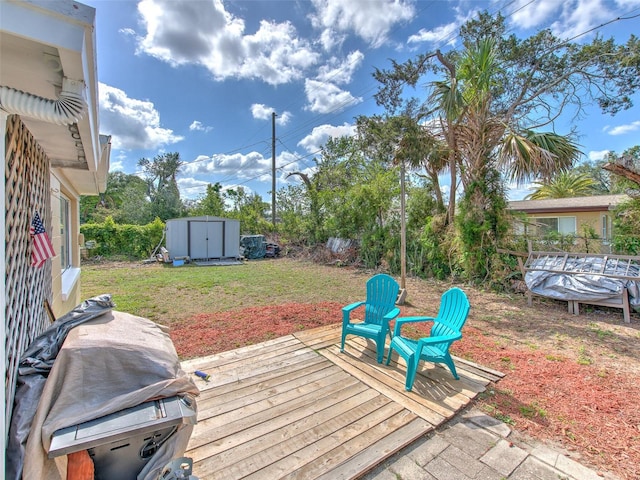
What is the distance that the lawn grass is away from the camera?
18.1 feet

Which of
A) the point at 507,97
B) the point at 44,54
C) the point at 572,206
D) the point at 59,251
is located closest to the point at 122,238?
the point at 59,251

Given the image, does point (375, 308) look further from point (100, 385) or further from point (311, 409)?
point (100, 385)

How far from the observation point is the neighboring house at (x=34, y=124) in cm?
84

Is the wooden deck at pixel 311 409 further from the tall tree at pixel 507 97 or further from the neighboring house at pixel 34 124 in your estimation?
the tall tree at pixel 507 97

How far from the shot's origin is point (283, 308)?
208 inches

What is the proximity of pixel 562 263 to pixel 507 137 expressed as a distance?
2.69 m

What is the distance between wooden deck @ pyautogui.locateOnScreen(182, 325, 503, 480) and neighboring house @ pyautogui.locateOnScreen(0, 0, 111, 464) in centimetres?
125

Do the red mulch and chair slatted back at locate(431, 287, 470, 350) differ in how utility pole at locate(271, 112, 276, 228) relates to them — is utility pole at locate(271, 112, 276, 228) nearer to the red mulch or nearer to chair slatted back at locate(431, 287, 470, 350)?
the red mulch

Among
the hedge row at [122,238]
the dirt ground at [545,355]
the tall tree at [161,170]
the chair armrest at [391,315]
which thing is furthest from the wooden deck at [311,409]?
the tall tree at [161,170]

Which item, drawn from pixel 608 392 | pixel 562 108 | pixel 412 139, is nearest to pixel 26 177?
pixel 608 392

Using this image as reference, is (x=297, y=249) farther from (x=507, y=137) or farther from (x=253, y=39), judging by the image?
(x=507, y=137)

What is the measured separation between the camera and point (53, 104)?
3.42ft

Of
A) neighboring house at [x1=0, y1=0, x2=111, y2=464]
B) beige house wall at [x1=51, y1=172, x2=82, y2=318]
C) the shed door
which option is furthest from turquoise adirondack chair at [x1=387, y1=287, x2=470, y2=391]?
the shed door

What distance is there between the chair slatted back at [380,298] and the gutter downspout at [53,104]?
3.07 meters
